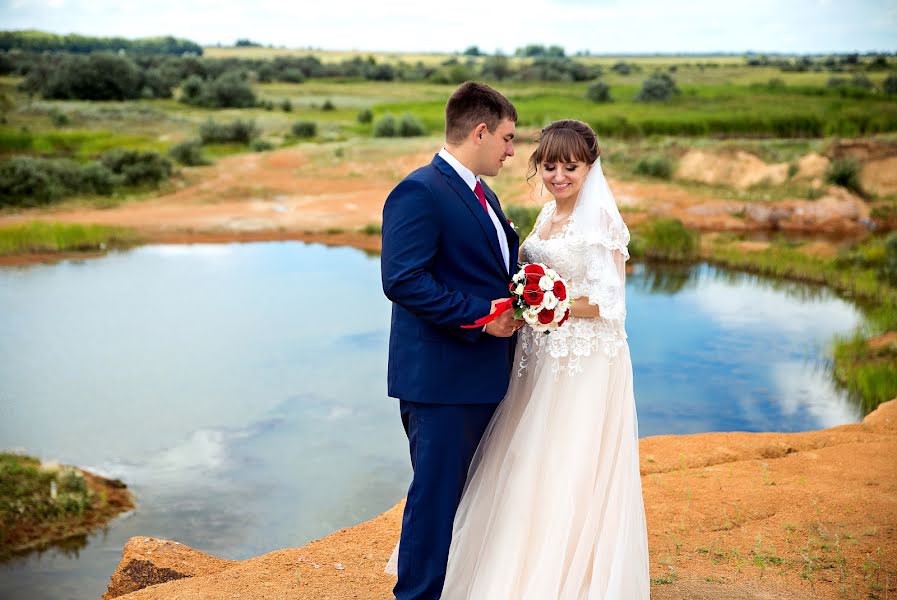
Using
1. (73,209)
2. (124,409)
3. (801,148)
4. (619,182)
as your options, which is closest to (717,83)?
(801,148)

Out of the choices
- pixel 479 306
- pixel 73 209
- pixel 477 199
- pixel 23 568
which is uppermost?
pixel 477 199

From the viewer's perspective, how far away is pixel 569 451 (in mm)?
4277

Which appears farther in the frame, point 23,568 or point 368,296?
point 368,296

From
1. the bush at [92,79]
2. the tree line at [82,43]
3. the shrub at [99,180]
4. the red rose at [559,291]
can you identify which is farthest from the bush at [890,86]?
the tree line at [82,43]

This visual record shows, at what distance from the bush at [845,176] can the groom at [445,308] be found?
79.7ft

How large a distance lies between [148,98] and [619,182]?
31928 millimetres

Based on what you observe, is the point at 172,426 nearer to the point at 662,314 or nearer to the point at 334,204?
the point at 662,314

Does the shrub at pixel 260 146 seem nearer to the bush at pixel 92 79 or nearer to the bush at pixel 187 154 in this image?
the bush at pixel 187 154

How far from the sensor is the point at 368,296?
16516 mm

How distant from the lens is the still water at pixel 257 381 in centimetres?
873

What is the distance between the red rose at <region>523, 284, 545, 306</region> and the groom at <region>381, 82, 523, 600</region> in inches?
5.0

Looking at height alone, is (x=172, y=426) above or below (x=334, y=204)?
below

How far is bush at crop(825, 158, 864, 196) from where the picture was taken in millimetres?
25594

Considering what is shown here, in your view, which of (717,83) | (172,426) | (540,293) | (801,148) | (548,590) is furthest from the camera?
(717,83)
